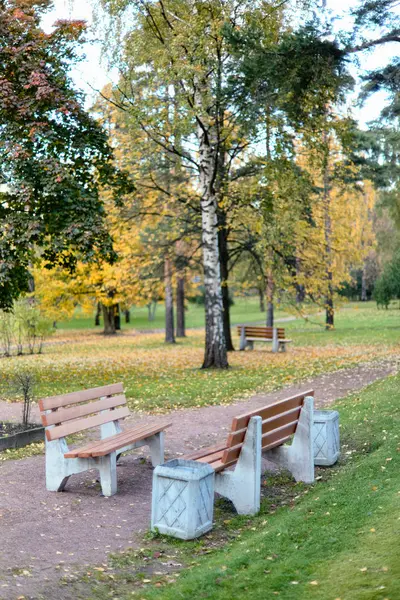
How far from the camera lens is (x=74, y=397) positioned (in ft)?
22.9

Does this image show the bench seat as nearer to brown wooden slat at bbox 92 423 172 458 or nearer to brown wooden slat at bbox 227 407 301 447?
brown wooden slat at bbox 92 423 172 458

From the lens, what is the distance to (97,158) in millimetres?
13461

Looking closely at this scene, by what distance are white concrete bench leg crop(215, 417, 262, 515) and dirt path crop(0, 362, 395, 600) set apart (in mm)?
770

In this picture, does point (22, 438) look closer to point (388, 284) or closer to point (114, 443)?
point (114, 443)

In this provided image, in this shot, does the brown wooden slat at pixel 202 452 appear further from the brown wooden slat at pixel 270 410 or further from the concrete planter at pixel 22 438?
the concrete planter at pixel 22 438

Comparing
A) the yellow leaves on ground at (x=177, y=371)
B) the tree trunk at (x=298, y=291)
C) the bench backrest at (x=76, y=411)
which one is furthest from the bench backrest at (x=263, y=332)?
the bench backrest at (x=76, y=411)

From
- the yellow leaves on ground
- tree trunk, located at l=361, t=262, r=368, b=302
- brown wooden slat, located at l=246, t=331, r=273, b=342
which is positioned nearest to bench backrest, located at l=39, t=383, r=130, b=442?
the yellow leaves on ground

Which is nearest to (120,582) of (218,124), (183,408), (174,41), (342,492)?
(342,492)

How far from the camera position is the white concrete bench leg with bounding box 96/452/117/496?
638 centimetres

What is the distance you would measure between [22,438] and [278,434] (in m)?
3.76

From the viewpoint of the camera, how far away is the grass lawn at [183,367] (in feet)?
41.7

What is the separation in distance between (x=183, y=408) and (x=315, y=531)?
6411 mm

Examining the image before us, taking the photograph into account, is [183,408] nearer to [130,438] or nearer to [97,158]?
[130,438]

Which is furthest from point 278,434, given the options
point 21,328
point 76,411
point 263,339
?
point 21,328
